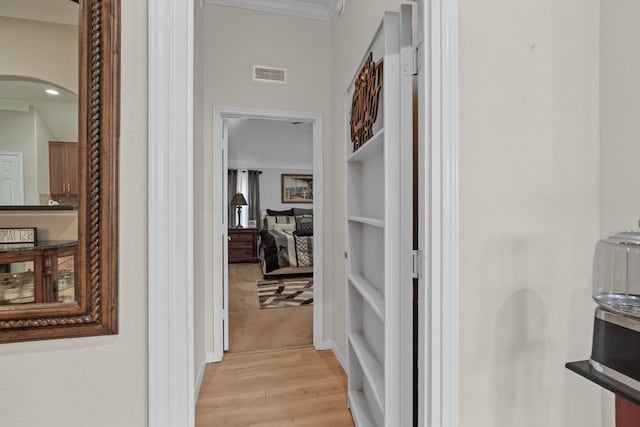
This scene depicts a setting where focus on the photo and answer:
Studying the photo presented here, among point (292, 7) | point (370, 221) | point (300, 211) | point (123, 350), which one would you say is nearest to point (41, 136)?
point (123, 350)

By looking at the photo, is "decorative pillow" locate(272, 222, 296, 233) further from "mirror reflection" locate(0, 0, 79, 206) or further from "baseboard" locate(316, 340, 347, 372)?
"mirror reflection" locate(0, 0, 79, 206)

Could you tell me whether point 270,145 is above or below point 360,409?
above

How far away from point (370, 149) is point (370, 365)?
1060 millimetres

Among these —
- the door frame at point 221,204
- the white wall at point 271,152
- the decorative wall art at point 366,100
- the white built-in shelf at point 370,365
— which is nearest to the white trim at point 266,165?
the white wall at point 271,152

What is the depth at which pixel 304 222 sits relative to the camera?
23.8 ft

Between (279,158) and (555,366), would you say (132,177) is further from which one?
(279,158)

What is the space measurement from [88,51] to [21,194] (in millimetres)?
375

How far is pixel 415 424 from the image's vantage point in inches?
48.8

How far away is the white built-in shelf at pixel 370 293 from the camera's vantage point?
1353 millimetres

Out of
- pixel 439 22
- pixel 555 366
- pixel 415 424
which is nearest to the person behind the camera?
pixel 439 22

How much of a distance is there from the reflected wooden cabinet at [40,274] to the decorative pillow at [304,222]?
6.26m

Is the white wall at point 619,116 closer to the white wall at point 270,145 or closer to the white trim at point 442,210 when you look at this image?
the white trim at point 442,210

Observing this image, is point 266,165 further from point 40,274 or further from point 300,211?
point 40,274

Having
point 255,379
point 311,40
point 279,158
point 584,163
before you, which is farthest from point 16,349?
point 279,158
